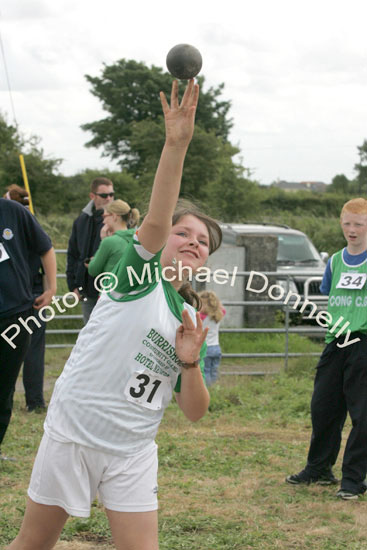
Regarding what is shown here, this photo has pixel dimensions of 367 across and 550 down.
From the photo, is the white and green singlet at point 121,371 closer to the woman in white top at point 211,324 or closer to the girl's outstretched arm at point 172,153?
the girl's outstretched arm at point 172,153

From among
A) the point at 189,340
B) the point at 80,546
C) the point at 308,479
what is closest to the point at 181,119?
the point at 189,340

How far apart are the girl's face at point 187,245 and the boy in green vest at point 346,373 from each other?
251cm

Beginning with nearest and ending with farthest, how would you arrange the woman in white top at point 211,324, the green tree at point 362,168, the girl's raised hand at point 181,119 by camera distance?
the girl's raised hand at point 181,119, the woman in white top at point 211,324, the green tree at point 362,168

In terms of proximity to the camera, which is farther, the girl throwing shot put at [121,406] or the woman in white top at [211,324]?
the woman in white top at [211,324]

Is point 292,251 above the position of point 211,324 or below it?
above

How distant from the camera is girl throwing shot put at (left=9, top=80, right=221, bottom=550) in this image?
2.57 m

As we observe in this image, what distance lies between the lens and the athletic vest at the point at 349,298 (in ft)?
16.5

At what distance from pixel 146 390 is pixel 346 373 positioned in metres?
2.74

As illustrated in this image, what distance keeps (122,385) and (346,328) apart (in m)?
2.74

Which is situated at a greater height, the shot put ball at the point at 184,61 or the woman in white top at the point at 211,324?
the shot put ball at the point at 184,61

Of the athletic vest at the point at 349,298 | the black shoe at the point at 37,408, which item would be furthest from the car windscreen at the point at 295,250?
the athletic vest at the point at 349,298

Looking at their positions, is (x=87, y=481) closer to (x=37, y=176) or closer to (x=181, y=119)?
(x=181, y=119)

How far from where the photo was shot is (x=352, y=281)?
5105 mm

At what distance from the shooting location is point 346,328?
5.02 metres
